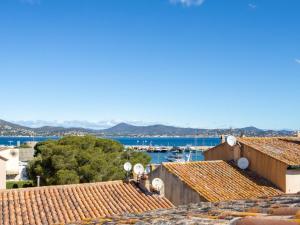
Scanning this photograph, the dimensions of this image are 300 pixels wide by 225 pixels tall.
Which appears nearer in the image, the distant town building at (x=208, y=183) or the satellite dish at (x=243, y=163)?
the distant town building at (x=208, y=183)

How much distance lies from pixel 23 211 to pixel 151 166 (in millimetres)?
8008

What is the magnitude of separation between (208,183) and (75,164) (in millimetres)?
15257

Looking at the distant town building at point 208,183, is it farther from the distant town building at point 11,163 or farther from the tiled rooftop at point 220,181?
the distant town building at point 11,163

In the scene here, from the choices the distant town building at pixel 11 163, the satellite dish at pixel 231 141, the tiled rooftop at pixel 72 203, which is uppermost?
the satellite dish at pixel 231 141

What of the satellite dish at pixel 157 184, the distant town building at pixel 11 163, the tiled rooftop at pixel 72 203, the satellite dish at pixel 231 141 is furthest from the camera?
the distant town building at pixel 11 163

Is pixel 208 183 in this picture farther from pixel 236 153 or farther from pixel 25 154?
pixel 25 154

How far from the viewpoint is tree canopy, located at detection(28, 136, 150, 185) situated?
107ft

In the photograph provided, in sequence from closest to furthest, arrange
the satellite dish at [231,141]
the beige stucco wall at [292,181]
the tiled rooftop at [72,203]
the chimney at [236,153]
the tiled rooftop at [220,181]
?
the tiled rooftop at [72,203] → the tiled rooftop at [220,181] → the beige stucco wall at [292,181] → the satellite dish at [231,141] → the chimney at [236,153]

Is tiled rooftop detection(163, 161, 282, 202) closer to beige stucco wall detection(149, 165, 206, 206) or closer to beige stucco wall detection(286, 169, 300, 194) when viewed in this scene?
beige stucco wall detection(149, 165, 206, 206)

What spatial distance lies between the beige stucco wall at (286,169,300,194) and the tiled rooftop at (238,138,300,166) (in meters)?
0.50

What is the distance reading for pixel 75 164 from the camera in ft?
109

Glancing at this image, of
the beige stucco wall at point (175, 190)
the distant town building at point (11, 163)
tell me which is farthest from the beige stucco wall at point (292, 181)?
the distant town building at point (11, 163)

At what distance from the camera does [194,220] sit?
657 cm

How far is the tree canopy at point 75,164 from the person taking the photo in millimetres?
32469
